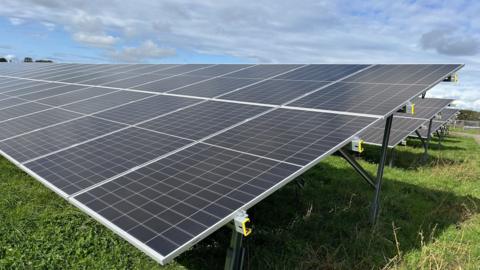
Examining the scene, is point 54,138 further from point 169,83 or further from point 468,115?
point 468,115

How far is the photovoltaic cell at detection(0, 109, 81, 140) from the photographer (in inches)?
294

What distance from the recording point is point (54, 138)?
662 centimetres

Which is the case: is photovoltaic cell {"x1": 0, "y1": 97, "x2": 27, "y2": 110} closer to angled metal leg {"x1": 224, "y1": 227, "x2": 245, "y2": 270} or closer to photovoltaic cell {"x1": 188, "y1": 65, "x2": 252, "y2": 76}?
photovoltaic cell {"x1": 188, "y1": 65, "x2": 252, "y2": 76}

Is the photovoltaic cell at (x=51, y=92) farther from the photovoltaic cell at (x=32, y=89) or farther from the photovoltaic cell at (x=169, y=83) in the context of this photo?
the photovoltaic cell at (x=169, y=83)

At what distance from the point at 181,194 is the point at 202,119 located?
273cm

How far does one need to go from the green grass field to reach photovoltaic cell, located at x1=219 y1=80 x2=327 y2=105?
95.8 inches

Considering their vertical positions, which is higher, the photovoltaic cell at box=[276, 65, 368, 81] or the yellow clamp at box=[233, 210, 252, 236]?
the photovoltaic cell at box=[276, 65, 368, 81]

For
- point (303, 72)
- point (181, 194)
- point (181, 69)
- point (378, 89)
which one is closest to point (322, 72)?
point (303, 72)

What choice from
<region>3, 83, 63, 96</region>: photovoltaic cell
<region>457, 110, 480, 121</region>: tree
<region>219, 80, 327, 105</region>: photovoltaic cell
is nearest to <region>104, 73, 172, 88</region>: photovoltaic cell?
<region>3, 83, 63, 96</region>: photovoltaic cell

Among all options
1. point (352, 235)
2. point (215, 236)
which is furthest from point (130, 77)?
point (352, 235)

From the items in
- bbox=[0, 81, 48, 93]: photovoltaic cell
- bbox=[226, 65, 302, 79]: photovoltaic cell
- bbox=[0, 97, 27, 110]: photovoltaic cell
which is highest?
bbox=[226, 65, 302, 79]: photovoltaic cell

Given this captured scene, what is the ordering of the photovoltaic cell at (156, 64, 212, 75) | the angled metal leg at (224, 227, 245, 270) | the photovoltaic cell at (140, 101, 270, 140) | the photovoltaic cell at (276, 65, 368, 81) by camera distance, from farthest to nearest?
the photovoltaic cell at (156, 64, 212, 75) → the photovoltaic cell at (276, 65, 368, 81) → the photovoltaic cell at (140, 101, 270, 140) → the angled metal leg at (224, 227, 245, 270)

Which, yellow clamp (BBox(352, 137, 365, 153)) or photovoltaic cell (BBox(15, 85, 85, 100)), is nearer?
yellow clamp (BBox(352, 137, 365, 153))

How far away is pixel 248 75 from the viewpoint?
10.6 metres
